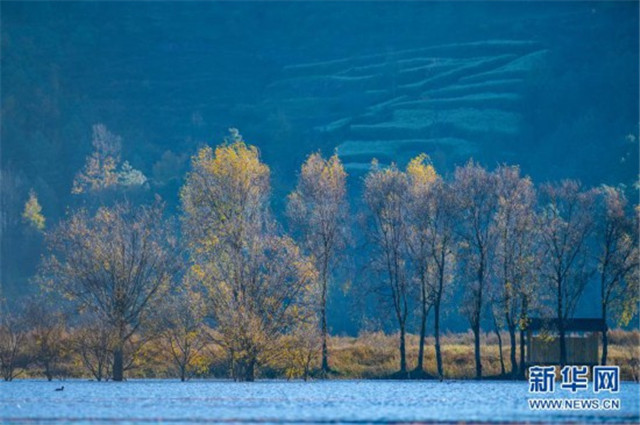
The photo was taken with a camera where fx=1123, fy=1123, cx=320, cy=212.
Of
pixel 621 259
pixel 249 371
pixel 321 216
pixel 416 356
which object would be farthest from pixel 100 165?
pixel 621 259

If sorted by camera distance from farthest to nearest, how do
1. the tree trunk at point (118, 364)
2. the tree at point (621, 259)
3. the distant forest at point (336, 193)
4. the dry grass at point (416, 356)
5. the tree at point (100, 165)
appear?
1. the tree at point (100, 165)
2. the dry grass at point (416, 356)
3. the tree at point (621, 259)
4. the distant forest at point (336, 193)
5. the tree trunk at point (118, 364)

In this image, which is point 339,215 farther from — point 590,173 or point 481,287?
point 590,173

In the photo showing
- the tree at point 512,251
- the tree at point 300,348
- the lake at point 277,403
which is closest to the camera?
the lake at point 277,403

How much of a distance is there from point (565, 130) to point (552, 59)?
19.6 m

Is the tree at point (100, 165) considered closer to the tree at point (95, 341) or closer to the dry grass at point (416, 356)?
the dry grass at point (416, 356)

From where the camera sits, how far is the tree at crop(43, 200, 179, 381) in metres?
68.9

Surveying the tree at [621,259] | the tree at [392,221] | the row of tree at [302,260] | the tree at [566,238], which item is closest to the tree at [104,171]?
the row of tree at [302,260]

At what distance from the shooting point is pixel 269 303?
69.4 m

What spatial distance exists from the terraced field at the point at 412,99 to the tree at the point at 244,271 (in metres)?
68.5

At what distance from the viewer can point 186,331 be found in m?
69.1

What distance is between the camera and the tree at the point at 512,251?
242 feet

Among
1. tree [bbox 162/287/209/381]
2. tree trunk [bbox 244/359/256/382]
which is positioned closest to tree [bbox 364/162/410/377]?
tree trunk [bbox 244/359/256/382]

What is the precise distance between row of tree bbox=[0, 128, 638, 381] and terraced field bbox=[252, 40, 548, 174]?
6666cm

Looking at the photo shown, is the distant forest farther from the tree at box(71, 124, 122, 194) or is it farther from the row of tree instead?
the tree at box(71, 124, 122, 194)
